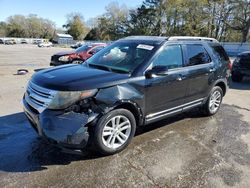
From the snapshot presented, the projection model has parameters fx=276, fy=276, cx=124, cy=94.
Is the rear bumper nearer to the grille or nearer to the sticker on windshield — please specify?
the sticker on windshield

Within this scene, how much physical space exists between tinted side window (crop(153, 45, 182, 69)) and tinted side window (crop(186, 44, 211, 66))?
0.31 metres

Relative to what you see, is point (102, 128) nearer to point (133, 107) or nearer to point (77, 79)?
point (133, 107)

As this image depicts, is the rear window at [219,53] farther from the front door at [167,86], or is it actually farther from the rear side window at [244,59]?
the rear side window at [244,59]

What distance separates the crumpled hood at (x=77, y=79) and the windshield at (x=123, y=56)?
0.29 m

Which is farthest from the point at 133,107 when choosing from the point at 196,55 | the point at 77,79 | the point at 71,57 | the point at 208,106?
the point at 71,57

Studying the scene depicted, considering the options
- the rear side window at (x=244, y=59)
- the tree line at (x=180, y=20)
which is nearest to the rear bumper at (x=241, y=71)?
the rear side window at (x=244, y=59)

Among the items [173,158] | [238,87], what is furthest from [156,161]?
[238,87]

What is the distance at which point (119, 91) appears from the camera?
407 centimetres

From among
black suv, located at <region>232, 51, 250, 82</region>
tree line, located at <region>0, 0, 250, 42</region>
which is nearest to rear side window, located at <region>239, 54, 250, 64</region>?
black suv, located at <region>232, 51, 250, 82</region>

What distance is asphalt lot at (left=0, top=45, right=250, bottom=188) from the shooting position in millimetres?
3523

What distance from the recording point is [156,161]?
13.3ft

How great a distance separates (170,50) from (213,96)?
199cm

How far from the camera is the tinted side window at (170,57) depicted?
475 cm

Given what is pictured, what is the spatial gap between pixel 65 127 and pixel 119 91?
0.95 meters
